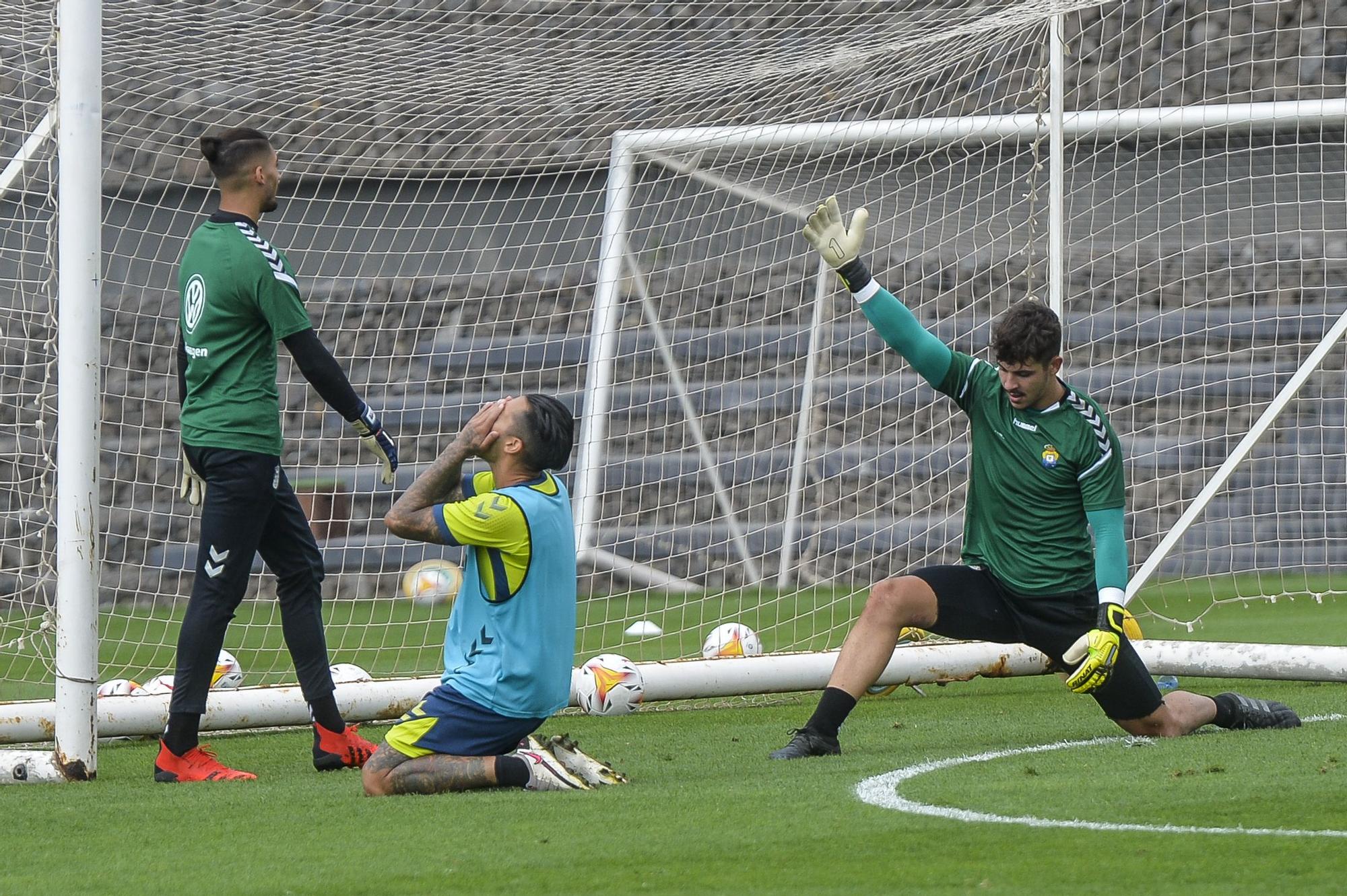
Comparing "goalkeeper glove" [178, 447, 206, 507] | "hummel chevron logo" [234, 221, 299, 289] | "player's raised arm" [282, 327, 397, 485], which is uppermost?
"hummel chevron logo" [234, 221, 299, 289]

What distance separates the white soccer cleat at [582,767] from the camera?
4336mm

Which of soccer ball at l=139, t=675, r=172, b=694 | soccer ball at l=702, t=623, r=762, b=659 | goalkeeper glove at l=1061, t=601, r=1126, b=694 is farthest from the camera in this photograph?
soccer ball at l=702, t=623, r=762, b=659

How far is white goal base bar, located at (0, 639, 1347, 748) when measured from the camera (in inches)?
227

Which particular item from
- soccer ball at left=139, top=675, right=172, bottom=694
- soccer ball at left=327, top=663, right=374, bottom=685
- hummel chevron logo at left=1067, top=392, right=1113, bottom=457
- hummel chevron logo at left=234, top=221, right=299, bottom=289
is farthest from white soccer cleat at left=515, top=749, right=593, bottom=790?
soccer ball at left=139, top=675, right=172, bottom=694

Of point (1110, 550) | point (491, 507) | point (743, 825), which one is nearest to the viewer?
point (743, 825)

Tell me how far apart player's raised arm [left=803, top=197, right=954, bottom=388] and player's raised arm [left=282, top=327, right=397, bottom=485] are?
1.37 m

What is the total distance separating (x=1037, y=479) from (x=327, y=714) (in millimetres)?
2223

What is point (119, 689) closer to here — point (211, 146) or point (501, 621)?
point (211, 146)

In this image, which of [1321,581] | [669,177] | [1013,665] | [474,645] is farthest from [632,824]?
[1321,581]

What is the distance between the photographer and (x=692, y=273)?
8945mm

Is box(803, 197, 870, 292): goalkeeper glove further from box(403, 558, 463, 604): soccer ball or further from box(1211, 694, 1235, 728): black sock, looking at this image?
box(403, 558, 463, 604): soccer ball

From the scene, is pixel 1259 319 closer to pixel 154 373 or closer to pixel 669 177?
pixel 669 177

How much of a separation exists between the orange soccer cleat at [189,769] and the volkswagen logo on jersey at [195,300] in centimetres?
122

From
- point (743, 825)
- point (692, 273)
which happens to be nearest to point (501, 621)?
point (743, 825)
